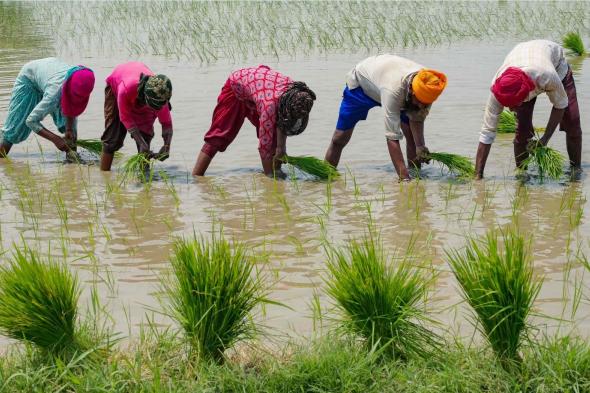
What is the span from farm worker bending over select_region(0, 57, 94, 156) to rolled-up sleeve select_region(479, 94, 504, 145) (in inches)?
114

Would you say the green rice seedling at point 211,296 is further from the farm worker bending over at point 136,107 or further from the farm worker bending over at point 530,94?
the farm worker bending over at point 530,94

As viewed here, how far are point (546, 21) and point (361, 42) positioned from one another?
4985mm

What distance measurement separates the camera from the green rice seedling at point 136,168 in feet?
19.5

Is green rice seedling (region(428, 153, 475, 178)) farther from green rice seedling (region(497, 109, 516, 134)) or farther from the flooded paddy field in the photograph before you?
green rice seedling (region(497, 109, 516, 134))

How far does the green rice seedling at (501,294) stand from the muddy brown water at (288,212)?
1.38ft

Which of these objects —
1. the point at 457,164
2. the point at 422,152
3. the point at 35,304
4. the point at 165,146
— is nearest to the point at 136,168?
the point at 165,146

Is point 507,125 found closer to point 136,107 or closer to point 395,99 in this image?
point 395,99

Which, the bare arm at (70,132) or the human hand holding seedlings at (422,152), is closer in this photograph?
the human hand holding seedlings at (422,152)

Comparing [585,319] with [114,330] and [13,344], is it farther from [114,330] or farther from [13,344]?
[13,344]

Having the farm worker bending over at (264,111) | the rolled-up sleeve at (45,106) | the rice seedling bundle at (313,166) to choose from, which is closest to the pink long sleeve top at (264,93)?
the farm worker bending over at (264,111)

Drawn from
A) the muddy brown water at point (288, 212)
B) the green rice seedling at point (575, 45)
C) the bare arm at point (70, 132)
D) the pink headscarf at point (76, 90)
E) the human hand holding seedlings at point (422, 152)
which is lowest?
the muddy brown water at point (288, 212)

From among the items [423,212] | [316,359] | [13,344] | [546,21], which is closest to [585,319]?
[316,359]

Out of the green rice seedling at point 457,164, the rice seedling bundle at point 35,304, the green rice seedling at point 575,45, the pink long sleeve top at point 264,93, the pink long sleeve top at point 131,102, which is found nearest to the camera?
the rice seedling bundle at point 35,304

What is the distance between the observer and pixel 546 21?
56.2 feet
